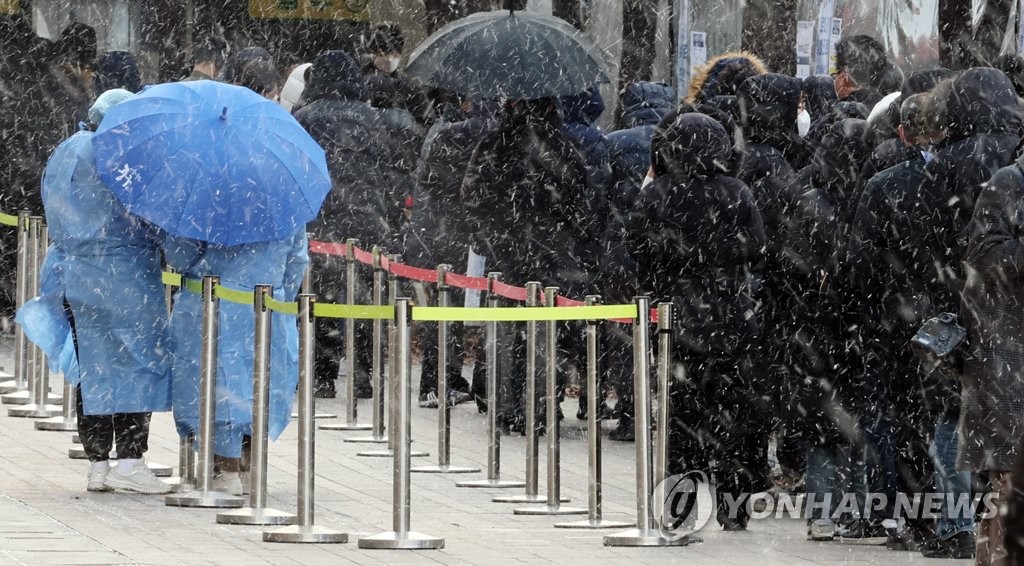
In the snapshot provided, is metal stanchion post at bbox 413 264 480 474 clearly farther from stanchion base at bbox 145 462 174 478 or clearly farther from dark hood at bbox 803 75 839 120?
dark hood at bbox 803 75 839 120

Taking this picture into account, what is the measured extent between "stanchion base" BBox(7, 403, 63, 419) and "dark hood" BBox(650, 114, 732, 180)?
16.4ft

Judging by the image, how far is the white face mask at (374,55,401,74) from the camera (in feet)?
48.7

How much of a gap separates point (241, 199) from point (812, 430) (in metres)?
2.78

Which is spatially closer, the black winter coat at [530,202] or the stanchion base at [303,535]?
the stanchion base at [303,535]

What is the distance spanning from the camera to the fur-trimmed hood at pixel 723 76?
11062 mm

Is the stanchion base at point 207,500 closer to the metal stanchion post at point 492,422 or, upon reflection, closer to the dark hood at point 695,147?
the metal stanchion post at point 492,422

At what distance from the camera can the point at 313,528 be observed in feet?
28.7

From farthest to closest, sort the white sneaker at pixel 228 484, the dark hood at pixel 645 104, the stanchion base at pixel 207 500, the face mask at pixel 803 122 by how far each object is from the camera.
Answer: the face mask at pixel 803 122, the dark hood at pixel 645 104, the white sneaker at pixel 228 484, the stanchion base at pixel 207 500

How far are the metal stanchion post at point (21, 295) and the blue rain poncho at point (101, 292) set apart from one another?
3282 millimetres

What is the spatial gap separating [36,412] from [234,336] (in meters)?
3.56

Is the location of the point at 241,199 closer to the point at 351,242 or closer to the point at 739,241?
the point at 739,241

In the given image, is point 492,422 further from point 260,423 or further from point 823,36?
point 823,36

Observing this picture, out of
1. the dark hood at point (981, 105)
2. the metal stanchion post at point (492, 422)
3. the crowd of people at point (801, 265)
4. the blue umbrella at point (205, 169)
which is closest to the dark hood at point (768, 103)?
the crowd of people at point (801, 265)

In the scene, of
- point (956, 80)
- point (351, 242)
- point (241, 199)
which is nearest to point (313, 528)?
point (241, 199)
